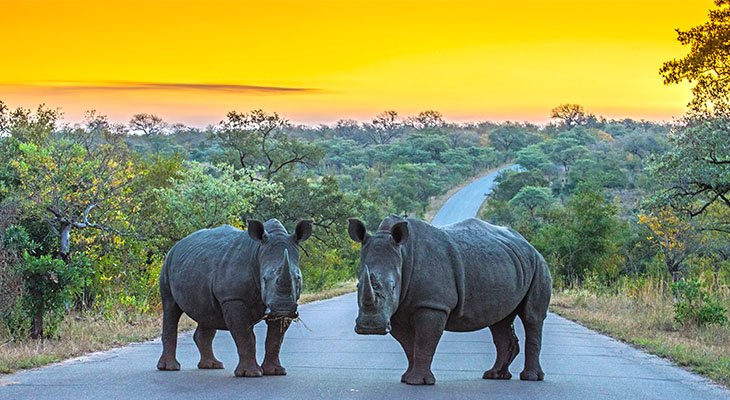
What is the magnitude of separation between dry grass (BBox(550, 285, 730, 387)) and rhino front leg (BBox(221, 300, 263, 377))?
5383mm

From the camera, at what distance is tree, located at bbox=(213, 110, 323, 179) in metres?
40.8

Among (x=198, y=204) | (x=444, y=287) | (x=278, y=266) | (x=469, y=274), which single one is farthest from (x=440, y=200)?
(x=278, y=266)

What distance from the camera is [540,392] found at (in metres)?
9.50

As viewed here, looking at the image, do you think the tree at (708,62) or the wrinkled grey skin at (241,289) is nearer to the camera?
the wrinkled grey skin at (241,289)

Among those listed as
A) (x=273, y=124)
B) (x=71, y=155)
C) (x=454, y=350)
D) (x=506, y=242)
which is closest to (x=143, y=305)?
(x=71, y=155)

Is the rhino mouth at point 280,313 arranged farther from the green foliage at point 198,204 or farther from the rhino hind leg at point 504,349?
the green foliage at point 198,204

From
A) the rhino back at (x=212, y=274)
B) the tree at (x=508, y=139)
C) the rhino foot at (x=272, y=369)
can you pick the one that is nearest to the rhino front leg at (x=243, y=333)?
the rhino back at (x=212, y=274)

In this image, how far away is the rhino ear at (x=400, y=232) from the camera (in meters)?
9.43

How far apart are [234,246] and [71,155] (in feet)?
32.5

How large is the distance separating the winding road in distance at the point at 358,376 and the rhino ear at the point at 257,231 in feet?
5.03

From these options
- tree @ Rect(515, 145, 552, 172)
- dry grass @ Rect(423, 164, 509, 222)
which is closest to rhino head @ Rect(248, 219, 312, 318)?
dry grass @ Rect(423, 164, 509, 222)

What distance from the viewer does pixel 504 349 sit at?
10750 mm

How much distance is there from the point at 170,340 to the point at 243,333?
1338 mm

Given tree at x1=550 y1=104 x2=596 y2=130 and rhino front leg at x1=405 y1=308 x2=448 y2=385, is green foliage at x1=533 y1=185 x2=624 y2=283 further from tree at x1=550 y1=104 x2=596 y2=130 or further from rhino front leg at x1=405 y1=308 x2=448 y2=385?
tree at x1=550 y1=104 x2=596 y2=130
